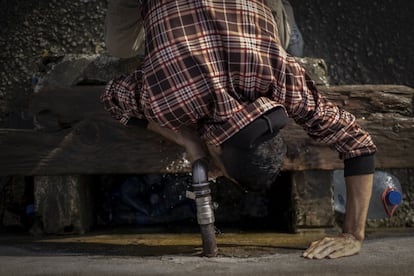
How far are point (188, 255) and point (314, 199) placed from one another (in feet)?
2.18

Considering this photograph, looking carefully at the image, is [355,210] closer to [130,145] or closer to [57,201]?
[130,145]

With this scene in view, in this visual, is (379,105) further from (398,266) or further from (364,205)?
(398,266)

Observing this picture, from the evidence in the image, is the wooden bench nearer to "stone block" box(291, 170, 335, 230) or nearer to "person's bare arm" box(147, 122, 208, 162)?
"stone block" box(291, 170, 335, 230)

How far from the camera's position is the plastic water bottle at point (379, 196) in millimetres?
2402

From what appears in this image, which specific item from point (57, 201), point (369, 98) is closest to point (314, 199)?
point (369, 98)

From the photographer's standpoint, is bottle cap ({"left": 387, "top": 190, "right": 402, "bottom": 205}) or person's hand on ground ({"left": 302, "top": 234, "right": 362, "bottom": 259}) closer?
person's hand on ground ({"left": 302, "top": 234, "right": 362, "bottom": 259})

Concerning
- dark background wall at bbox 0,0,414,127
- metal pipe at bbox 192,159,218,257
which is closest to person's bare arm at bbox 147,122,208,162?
metal pipe at bbox 192,159,218,257

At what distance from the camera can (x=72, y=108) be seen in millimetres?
2129

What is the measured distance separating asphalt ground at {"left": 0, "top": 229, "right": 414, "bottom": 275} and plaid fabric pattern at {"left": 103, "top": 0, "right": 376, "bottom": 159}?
40 centimetres

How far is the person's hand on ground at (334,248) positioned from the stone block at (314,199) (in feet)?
1.23

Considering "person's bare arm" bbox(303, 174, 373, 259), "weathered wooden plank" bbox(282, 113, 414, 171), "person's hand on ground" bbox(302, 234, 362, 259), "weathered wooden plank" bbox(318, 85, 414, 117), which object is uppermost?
"weathered wooden plank" bbox(318, 85, 414, 117)

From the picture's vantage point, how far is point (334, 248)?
1.70 m

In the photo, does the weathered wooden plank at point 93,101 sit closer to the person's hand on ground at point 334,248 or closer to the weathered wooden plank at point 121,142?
the weathered wooden plank at point 121,142

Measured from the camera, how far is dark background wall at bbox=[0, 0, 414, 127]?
290cm
